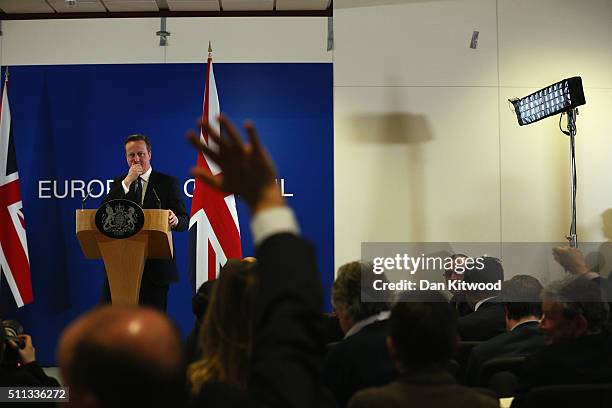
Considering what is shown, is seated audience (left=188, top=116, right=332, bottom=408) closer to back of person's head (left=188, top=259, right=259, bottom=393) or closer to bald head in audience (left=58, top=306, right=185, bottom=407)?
bald head in audience (left=58, top=306, right=185, bottom=407)

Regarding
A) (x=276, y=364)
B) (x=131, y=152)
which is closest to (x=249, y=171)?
(x=276, y=364)

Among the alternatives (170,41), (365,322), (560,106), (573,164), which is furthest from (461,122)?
(170,41)

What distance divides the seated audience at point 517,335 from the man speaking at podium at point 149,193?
237 centimetres

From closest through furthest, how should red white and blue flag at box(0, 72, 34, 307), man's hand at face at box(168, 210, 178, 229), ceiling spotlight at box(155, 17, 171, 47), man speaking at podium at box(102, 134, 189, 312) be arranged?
man's hand at face at box(168, 210, 178, 229), man speaking at podium at box(102, 134, 189, 312), red white and blue flag at box(0, 72, 34, 307), ceiling spotlight at box(155, 17, 171, 47)

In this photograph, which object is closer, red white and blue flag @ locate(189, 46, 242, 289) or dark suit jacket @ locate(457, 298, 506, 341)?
dark suit jacket @ locate(457, 298, 506, 341)

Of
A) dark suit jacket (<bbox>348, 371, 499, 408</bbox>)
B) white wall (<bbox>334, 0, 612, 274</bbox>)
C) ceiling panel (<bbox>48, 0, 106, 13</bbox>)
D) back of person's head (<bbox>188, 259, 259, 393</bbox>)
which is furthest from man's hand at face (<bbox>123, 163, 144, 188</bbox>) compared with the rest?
dark suit jacket (<bbox>348, 371, 499, 408</bbox>)

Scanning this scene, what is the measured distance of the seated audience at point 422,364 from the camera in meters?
1.94

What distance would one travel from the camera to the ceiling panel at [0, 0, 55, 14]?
798cm

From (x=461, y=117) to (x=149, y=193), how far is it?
7.97 feet

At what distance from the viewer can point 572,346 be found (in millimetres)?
2936

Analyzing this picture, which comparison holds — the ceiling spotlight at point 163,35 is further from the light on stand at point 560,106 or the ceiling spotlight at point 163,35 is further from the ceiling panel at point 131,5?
the light on stand at point 560,106

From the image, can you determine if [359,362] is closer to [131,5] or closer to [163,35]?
[163,35]

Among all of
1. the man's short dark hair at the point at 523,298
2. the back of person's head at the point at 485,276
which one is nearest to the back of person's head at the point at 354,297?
the man's short dark hair at the point at 523,298

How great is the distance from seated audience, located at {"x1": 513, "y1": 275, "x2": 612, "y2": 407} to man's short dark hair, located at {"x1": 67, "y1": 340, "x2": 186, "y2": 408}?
2.01 m
